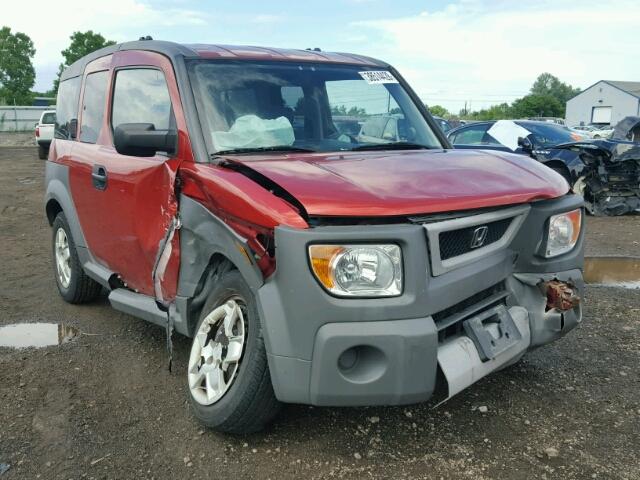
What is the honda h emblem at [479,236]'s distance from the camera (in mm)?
2832

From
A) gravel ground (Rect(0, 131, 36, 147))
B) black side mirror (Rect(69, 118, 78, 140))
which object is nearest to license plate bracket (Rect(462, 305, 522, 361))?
black side mirror (Rect(69, 118, 78, 140))

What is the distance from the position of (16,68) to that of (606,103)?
70238mm

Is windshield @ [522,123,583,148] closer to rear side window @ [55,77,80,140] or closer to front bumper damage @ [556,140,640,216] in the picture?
front bumper damage @ [556,140,640,216]

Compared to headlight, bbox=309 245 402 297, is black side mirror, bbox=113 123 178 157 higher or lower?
higher

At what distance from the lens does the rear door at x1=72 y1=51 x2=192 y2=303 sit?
138 inches

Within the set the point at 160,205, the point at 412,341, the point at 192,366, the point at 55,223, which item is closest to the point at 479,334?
the point at 412,341

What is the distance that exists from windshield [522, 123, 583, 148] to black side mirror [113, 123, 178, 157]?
27.4 feet

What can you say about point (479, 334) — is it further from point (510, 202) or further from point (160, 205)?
point (160, 205)

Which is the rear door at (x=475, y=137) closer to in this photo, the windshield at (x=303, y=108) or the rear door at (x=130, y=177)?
the windshield at (x=303, y=108)

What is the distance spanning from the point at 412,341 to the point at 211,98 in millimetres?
1850

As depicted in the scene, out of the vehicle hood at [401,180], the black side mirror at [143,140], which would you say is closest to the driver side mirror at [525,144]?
the vehicle hood at [401,180]

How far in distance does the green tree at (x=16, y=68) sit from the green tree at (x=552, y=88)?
339 feet

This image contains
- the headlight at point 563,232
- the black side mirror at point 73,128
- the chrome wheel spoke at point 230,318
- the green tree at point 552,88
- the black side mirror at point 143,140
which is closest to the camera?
the chrome wheel spoke at point 230,318

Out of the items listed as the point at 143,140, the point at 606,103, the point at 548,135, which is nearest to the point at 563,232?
the point at 143,140
